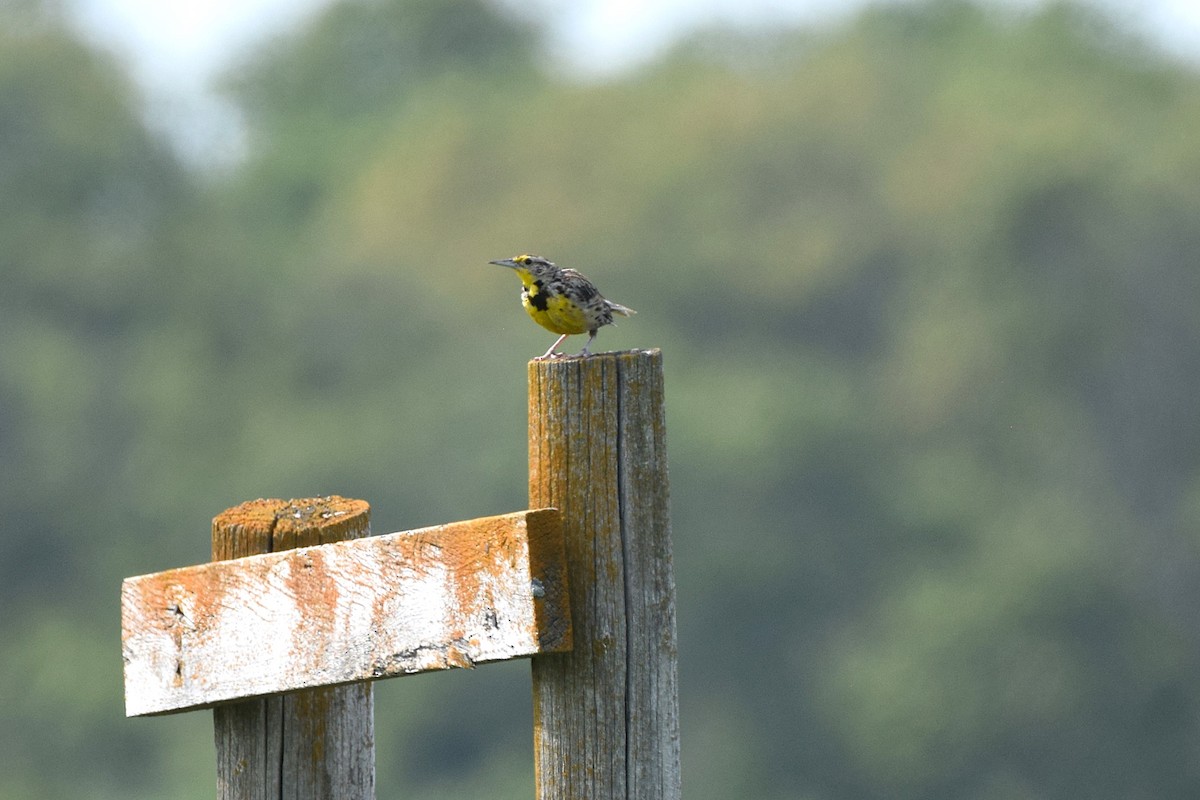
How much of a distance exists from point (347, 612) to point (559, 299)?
2.86 meters

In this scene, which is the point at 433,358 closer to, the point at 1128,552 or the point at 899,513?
the point at 899,513

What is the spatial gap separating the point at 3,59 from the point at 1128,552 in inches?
1576

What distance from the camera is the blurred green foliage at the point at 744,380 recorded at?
180ft

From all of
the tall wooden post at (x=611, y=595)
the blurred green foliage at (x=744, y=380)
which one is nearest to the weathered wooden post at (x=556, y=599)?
the tall wooden post at (x=611, y=595)

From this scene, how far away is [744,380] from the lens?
65438mm

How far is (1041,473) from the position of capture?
196ft

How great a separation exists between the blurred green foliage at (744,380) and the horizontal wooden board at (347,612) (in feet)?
A: 148

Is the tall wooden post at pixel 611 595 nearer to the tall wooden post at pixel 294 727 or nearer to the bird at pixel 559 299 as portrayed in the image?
the tall wooden post at pixel 294 727

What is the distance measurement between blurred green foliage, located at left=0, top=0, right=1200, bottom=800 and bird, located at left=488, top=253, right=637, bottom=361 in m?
42.9

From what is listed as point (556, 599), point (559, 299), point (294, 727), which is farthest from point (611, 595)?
point (559, 299)

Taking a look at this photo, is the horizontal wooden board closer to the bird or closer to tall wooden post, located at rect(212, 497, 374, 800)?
tall wooden post, located at rect(212, 497, 374, 800)

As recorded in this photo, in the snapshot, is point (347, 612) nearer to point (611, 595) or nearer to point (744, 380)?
point (611, 595)

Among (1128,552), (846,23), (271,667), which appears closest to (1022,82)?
(846,23)

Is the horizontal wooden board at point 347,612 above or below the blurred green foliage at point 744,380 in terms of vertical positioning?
below
